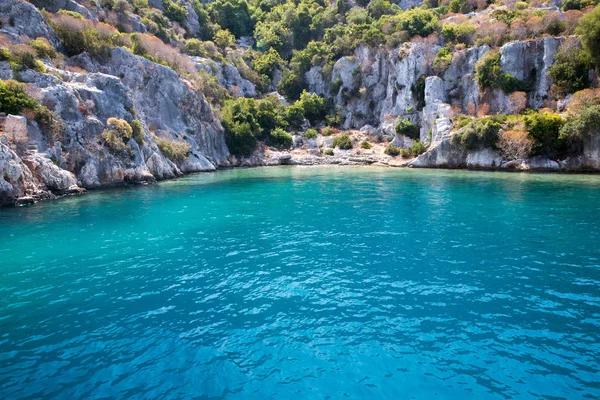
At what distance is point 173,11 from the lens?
8775cm

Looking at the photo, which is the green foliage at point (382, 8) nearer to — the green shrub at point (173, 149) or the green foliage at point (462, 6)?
the green foliage at point (462, 6)

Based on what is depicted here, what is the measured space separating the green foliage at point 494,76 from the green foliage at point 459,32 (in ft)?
33.5

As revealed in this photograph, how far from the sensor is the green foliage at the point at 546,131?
42.4 metres

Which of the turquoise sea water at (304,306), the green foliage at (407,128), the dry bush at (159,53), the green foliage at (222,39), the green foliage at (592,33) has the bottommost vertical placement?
the turquoise sea water at (304,306)

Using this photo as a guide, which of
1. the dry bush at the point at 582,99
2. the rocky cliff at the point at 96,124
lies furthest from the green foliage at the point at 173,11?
the dry bush at the point at 582,99

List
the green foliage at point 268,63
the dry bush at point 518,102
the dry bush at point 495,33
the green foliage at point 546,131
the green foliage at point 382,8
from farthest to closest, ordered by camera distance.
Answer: the green foliage at point 382,8 → the green foliage at point 268,63 → the dry bush at point 495,33 → the dry bush at point 518,102 → the green foliage at point 546,131

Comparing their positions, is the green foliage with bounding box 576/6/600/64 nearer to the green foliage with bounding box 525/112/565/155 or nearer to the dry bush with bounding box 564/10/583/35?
the dry bush with bounding box 564/10/583/35

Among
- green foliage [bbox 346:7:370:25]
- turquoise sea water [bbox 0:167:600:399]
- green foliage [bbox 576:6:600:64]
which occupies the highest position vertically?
green foliage [bbox 346:7:370:25]

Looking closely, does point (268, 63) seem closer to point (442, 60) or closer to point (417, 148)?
point (442, 60)

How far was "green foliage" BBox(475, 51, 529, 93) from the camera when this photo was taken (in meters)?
51.8

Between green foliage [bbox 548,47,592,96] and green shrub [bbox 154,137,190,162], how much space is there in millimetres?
51464

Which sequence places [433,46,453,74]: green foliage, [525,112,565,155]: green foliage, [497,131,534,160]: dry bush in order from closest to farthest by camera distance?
[525,112,565,155]: green foliage → [497,131,534,160]: dry bush → [433,46,453,74]: green foliage

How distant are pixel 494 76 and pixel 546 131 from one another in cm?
1471

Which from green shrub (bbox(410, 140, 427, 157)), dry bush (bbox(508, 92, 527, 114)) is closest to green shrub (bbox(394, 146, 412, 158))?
green shrub (bbox(410, 140, 427, 157))
